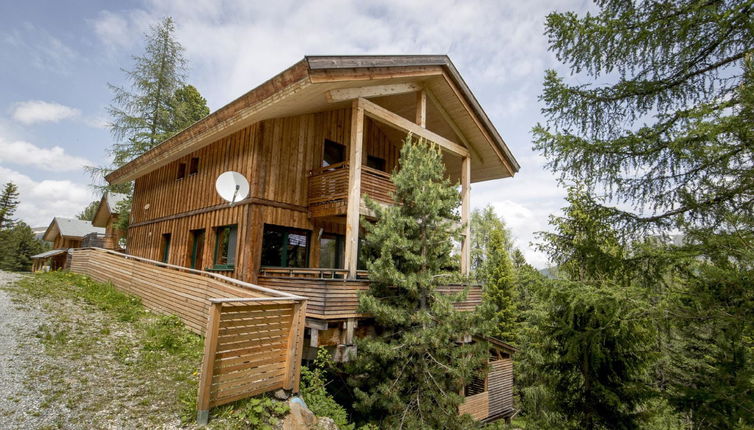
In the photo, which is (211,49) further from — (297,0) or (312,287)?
(312,287)

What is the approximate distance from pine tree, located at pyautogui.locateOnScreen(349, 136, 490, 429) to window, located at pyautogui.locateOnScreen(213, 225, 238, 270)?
4420 mm

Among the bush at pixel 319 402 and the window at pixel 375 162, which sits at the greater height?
the window at pixel 375 162

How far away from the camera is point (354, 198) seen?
28.2ft

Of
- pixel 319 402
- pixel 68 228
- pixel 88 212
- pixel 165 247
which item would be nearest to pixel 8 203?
pixel 88 212

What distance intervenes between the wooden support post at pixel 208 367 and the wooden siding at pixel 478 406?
29.4 feet

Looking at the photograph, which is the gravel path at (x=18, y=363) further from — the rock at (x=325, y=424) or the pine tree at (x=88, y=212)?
the pine tree at (x=88, y=212)

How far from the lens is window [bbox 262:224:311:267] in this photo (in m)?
10.1

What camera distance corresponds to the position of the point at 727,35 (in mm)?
4871

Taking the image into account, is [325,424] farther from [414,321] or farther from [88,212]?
[88,212]

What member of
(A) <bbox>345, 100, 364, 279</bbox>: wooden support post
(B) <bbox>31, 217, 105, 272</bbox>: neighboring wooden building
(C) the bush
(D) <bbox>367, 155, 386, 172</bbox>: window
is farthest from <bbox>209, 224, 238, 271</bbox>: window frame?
(B) <bbox>31, 217, 105, 272</bbox>: neighboring wooden building

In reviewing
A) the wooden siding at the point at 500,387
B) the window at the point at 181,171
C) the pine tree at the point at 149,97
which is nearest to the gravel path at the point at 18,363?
the window at the point at 181,171

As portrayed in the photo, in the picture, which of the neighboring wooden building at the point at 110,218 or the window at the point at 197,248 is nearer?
the window at the point at 197,248

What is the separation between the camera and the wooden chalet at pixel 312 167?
8.00m

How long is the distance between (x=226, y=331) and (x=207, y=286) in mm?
3463
